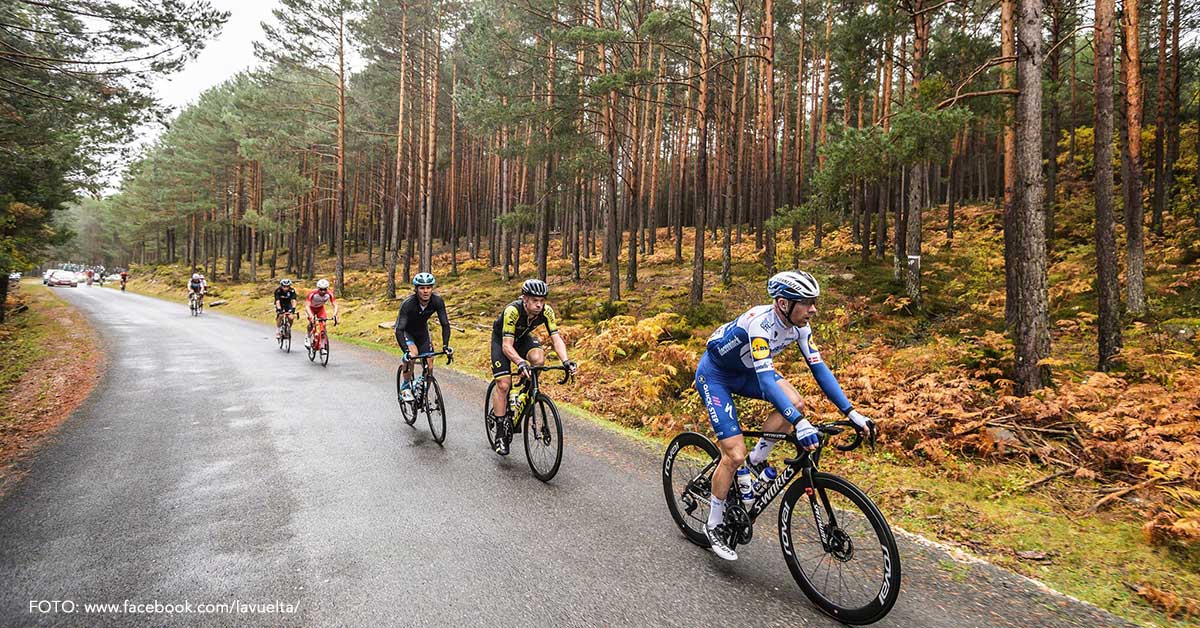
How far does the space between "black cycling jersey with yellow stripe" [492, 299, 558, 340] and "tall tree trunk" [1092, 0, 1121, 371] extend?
9.72 m

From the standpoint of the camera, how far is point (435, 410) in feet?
25.2

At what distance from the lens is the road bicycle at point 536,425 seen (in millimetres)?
5832

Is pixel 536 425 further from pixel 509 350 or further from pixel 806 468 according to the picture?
pixel 806 468

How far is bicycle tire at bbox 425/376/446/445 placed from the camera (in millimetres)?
7211

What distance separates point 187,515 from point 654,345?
927 centimetres

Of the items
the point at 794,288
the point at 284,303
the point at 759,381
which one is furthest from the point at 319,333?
the point at 794,288

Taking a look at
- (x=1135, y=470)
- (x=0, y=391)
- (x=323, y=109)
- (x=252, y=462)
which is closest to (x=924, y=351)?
(x=1135, y=470)

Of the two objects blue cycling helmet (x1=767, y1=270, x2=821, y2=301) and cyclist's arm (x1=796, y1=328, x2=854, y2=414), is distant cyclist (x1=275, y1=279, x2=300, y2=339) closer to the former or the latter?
blue cycling helmet (x1=767, y1=270, x2=821, y2=301)

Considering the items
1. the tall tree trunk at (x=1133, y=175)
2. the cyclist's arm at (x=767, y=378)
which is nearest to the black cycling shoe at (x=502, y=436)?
the cyclist's arm at (x=767, y=378)

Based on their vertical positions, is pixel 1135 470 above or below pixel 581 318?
below

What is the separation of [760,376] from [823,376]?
1.45 feet

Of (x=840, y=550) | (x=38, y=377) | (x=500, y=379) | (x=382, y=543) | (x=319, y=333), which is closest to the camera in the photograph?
(x=840, y=550)

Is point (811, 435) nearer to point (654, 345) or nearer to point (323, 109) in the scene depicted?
point (654, 345)

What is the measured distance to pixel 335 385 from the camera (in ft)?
35.3
